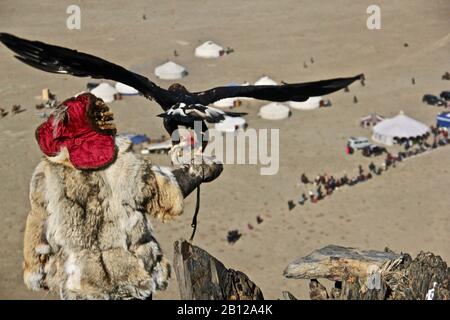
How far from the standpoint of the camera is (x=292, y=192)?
86.6 ft

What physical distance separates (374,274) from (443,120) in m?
29.0

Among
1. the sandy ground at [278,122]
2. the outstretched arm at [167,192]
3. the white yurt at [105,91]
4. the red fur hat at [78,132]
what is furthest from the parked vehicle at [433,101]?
the red fur hat at [78,132]

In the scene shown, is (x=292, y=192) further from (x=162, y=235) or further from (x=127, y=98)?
(x=127, y=98)

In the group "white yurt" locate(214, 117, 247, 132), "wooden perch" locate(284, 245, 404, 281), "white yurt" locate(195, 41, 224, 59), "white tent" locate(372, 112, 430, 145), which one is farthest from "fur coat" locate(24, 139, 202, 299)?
"white yurt" locate(195, 41, 224, 59)

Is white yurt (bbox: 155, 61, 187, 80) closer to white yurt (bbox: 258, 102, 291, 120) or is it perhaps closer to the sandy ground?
the sandy ground

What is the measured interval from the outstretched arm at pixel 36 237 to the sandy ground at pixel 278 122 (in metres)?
15.1

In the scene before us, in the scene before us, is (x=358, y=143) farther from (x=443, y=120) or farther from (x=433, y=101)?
(x=433, y=101)

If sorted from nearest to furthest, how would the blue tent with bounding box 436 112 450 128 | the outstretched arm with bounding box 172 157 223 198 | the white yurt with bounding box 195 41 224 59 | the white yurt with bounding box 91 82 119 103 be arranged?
the outstretched arm with bounding box 172 157 223 198 < the blue tent with bounding box 436 112 450 128 < the white yurt with bounding box 91 82 119 103 < the white yurt with bounding box 195 41 224 59

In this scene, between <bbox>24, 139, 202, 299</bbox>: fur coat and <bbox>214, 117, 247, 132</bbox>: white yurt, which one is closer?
<bbox>24, 139, 202, 299</bbox>: fur coat

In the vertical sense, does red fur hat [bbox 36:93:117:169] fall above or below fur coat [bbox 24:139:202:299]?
above

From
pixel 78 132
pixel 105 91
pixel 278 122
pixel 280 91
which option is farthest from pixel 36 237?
pixel 105 91

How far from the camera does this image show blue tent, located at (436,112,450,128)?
3209cm

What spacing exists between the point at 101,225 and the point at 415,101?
33.6 meters

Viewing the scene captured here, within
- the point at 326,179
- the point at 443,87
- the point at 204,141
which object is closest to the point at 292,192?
the point at 326,179
